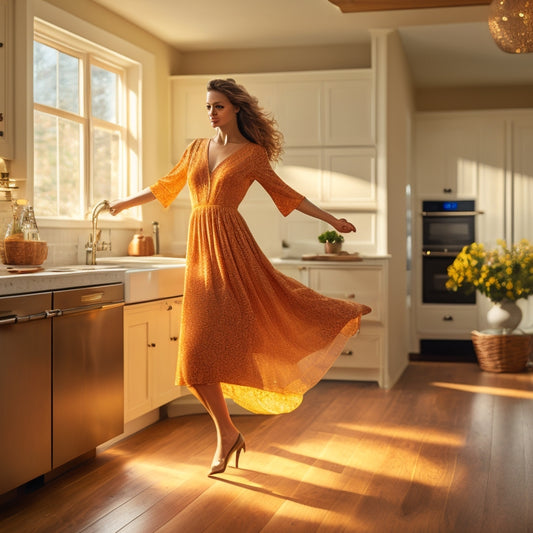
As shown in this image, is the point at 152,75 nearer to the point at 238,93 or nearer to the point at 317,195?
the point at 317,195

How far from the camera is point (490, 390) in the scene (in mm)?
5273

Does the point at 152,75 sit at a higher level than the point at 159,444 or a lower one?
higher

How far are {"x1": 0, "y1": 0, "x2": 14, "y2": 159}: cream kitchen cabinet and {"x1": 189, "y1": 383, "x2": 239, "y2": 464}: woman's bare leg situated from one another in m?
→ 1.48

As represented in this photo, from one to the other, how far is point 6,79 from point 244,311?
164 centimetres

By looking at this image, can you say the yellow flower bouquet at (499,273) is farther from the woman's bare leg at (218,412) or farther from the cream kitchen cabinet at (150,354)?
the woman's bare leg at (218,412)

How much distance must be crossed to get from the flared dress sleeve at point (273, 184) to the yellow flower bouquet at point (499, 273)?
3.25 meters

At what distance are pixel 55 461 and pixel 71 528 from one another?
1.48 ft

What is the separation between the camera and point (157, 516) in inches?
107

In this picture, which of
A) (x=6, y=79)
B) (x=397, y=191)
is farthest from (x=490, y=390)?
(x=6, y=79)

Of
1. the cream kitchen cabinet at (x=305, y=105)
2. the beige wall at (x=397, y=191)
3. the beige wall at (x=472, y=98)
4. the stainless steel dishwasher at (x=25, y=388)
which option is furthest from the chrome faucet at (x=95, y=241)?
the beige wall at (x=472, y=98)

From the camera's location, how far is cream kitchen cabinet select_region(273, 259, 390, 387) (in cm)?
541

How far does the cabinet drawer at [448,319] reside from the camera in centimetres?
733

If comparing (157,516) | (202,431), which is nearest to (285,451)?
(202,431)

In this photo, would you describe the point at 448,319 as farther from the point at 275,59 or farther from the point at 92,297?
the point at 92,297
